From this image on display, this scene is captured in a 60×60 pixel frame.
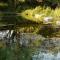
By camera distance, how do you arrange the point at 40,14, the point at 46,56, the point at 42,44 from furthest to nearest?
1. the point at 40,14
2. the point at 42,44
3. the point at 46,56

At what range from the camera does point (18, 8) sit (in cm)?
2323

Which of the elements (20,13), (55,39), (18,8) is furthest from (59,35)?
(18,8)

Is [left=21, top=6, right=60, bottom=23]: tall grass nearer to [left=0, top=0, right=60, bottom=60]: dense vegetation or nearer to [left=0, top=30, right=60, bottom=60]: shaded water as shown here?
[left=0, top=0, right=60, bottom=60]: dense vegetation

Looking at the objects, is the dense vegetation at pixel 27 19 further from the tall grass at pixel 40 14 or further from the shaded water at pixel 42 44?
the shaded water at pixel 42 44

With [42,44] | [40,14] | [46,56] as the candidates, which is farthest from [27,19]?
[46,56]

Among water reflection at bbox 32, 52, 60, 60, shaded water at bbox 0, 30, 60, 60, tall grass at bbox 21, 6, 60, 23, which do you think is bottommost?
water reflection at bbox 32, 52, 60, 60

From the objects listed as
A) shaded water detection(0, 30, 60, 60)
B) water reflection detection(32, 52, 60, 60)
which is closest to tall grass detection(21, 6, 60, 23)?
shaded water detection(0, 30, 60, 60)

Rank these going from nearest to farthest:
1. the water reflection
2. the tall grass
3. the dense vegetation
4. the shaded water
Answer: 1. the water reflection
2. the shaded water
3. the dense vegetation
4. the tall grass

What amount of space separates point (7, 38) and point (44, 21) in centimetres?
538

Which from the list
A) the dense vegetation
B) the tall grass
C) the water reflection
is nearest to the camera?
the water reflection

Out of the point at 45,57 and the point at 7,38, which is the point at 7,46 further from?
the point at 45,57

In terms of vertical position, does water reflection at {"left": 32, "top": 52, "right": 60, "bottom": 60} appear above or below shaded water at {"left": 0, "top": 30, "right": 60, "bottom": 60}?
below

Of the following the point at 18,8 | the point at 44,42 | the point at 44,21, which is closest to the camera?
the point at 44,42

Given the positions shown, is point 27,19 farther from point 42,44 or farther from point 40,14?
point 42,44
